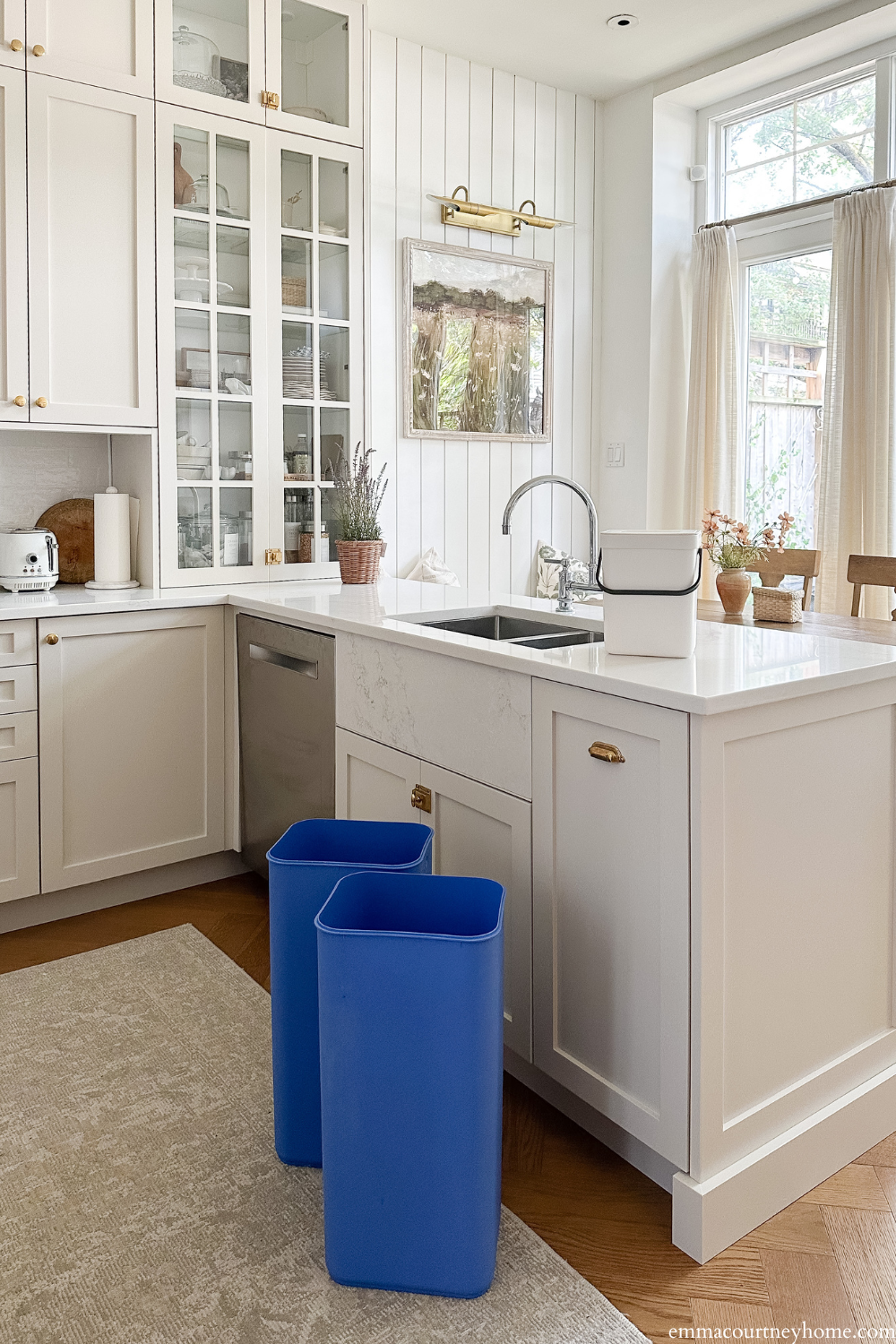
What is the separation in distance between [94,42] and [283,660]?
1716 millimetres

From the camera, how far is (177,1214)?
157cm

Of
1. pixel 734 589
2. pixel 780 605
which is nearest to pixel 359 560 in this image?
pixel 734 589

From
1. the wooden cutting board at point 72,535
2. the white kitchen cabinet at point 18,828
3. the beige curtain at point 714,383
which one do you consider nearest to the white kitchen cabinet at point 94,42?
the wooden cutting board at point 72,535

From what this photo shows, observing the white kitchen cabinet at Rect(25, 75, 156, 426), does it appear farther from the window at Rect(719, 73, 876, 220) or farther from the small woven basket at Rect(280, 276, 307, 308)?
the window at Rect(719, 73, 876, 220)

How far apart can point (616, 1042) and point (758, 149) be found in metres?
3.71

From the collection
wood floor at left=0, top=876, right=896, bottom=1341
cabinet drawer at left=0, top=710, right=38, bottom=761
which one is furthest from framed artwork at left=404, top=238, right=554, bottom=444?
wood floor at left=0, top=876, right=896, bottom=1341

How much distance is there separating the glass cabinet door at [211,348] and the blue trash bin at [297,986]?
1.55 meters

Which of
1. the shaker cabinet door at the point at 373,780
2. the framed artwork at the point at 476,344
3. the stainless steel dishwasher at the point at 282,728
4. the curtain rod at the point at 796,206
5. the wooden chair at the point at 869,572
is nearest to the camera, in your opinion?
the shaker cabinet door at the point at 373,780

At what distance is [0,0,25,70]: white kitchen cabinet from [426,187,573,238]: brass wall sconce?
1.58m

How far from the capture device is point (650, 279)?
162 inches

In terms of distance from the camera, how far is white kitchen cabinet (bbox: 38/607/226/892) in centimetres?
262

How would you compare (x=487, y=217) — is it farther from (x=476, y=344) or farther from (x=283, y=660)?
(x=283, y=660)

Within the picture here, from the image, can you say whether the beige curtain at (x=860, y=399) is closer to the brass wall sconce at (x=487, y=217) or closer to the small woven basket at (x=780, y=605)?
the small woven basket at (x=780, y=605)

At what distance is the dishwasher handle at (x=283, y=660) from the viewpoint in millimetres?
2506
